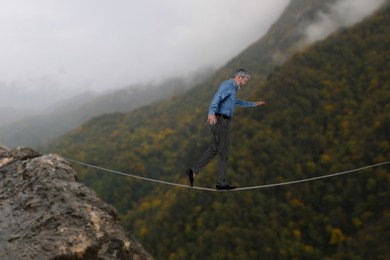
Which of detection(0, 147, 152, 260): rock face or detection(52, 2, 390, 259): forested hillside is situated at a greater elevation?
detection(0, 147, 152, 260): rock face

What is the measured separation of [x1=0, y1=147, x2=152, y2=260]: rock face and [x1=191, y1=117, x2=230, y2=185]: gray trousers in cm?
321

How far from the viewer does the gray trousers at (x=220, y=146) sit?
7.96 meters

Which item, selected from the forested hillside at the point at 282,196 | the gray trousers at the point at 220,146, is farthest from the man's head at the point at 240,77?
the forested hillside at the point at 282,196

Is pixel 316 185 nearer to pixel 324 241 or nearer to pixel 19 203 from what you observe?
pixel 324 241

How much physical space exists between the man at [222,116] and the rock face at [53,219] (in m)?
3.03

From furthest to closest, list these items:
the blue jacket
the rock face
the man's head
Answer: the man's head
the blue jacket
the rock face

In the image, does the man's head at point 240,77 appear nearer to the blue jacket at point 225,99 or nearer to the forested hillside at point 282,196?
the blue jacket at point 225,99

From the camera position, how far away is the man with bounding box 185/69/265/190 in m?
7.55

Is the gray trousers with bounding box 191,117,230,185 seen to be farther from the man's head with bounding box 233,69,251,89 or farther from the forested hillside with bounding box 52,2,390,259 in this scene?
the forested hillside with bounding box 52,2,390,259

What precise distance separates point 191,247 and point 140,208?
38663mm

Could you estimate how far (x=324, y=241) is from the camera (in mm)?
149875

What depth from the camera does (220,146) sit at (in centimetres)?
820

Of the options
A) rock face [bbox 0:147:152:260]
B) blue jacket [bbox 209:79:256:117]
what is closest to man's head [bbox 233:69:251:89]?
blue jacket [bbox 209:79:256:117]

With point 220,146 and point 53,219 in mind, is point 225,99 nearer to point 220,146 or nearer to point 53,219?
point 220,146
